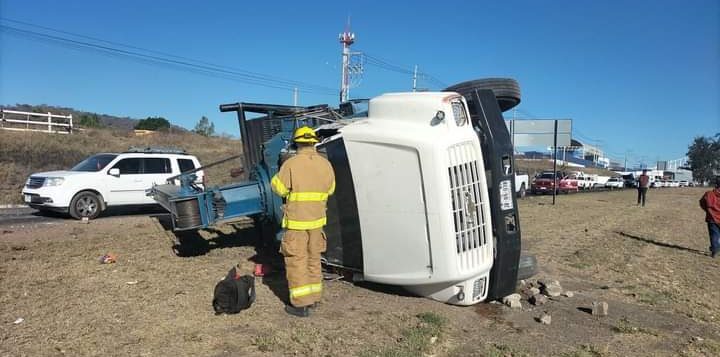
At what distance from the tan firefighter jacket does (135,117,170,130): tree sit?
50236 mm

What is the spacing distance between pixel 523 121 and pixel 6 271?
19.3 meters

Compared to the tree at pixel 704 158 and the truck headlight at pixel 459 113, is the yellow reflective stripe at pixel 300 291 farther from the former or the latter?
the tree at pixel 704 158

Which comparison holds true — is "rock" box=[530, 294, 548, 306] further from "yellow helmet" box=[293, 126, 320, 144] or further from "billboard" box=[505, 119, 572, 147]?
"billboard" box=[505, 119, 572, 147]

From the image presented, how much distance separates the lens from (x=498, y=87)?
17.1ft

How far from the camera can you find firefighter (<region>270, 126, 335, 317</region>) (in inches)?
180

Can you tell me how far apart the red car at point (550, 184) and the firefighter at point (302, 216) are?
2910cm

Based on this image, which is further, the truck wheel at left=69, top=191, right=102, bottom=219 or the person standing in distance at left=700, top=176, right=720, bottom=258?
the truck wheel at left=69, top=191, right=102, bottom=219

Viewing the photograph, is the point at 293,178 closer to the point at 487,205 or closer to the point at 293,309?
the point at 293,309

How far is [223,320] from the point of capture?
14.4 ft

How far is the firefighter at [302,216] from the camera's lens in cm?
457

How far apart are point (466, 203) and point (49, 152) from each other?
23.7 metres

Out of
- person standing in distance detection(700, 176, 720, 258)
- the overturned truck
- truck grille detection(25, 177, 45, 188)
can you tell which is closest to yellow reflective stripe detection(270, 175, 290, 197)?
the overturned truck

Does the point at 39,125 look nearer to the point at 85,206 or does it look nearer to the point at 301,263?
the point at 85,206

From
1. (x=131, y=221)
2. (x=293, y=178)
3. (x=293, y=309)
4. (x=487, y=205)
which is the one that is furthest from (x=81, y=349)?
(x=131, y=221)
